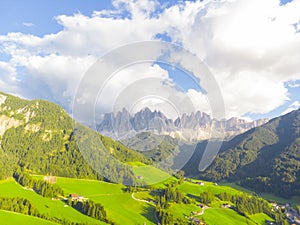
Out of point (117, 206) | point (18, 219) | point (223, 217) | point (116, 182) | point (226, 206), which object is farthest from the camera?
point (226, 206)

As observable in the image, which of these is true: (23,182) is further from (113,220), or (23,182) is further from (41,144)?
(41,144)

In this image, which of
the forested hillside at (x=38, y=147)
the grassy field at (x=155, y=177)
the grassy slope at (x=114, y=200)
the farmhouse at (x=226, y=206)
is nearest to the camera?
the grassy field at (x=155, y=177)

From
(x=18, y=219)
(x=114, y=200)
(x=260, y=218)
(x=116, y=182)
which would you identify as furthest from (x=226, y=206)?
(x=116, y=182)

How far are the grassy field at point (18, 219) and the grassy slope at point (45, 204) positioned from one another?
7.39m

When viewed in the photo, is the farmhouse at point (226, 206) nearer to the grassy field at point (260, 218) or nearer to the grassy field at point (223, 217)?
the grassy field at point (223, 217)

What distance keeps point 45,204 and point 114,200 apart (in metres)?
25.7

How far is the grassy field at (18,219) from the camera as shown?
217 ft

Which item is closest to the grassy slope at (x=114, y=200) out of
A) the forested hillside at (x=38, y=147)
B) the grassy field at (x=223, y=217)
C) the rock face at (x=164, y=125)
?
the forested hillside at (x=38, y=147)

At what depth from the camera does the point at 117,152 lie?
566ft

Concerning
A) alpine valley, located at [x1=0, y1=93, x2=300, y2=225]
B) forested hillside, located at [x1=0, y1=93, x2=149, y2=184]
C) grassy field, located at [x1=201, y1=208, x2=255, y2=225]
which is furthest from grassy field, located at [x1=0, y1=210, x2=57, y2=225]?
forested hillside, located at [x1=0, y1=93, x2=149, y2=184]

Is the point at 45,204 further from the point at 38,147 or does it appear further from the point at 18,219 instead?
the point at 38,147

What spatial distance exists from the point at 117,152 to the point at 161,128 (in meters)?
153

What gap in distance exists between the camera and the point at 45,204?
87.1 metres

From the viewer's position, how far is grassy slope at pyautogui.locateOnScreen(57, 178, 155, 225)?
8456 cm
